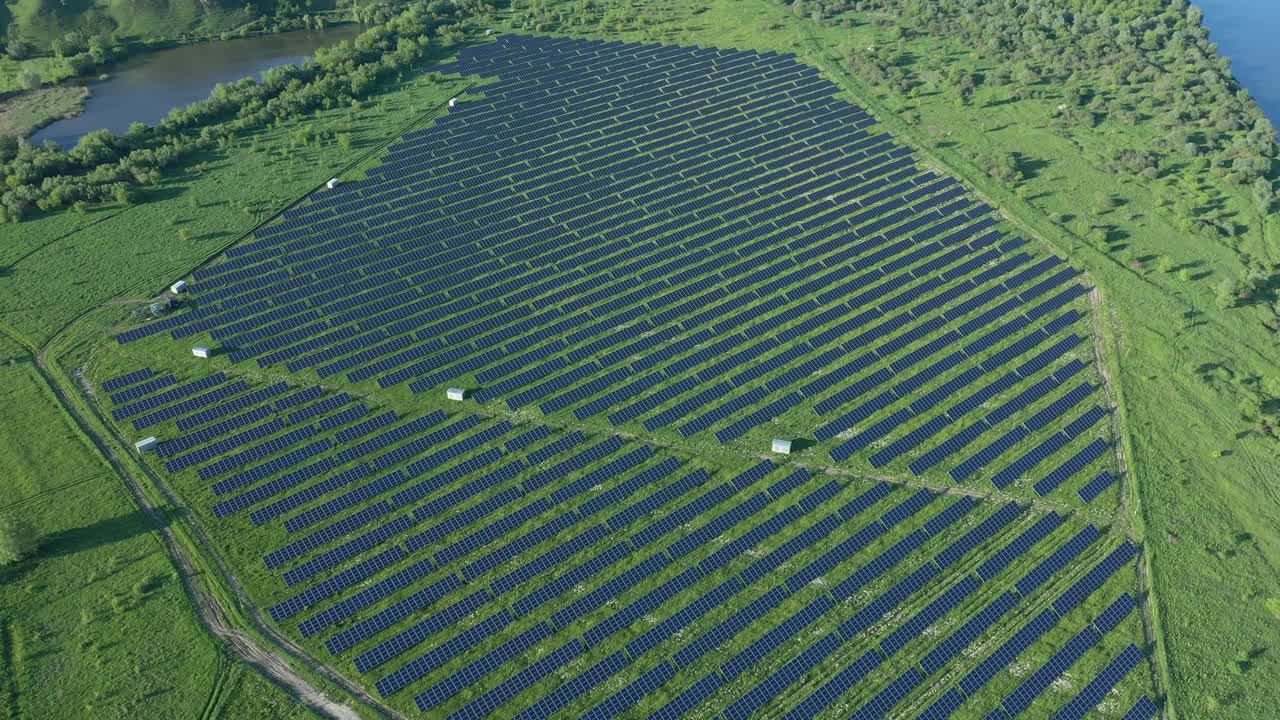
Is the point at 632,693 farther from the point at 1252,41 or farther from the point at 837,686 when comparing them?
the point at 1252,41

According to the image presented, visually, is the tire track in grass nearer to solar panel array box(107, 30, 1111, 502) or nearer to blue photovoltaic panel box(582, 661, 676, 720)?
solar panel array box(107, 30, 1111, 502)

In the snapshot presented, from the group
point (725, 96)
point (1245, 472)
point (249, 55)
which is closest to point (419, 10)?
point (249, 55)

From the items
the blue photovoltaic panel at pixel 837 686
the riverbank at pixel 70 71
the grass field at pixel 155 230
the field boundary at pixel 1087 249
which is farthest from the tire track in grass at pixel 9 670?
the riverbank at pixel 70 71

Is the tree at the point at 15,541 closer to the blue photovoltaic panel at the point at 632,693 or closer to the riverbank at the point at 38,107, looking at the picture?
the blue photovoltaic panel at the point at 632,693

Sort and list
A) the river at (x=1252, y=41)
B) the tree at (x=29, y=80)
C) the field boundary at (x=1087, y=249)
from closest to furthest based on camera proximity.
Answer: the field boundary at (x=1087, y=249), the tree at (x=29, y=80), the river at (x=1252, y=41)

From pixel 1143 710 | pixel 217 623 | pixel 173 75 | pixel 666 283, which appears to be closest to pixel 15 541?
pixel 217 623

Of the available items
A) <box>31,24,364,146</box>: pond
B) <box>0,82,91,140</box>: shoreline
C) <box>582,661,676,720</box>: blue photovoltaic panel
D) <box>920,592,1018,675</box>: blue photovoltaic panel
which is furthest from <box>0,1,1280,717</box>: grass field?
<box>0,82,91,140</box>: shoreline
